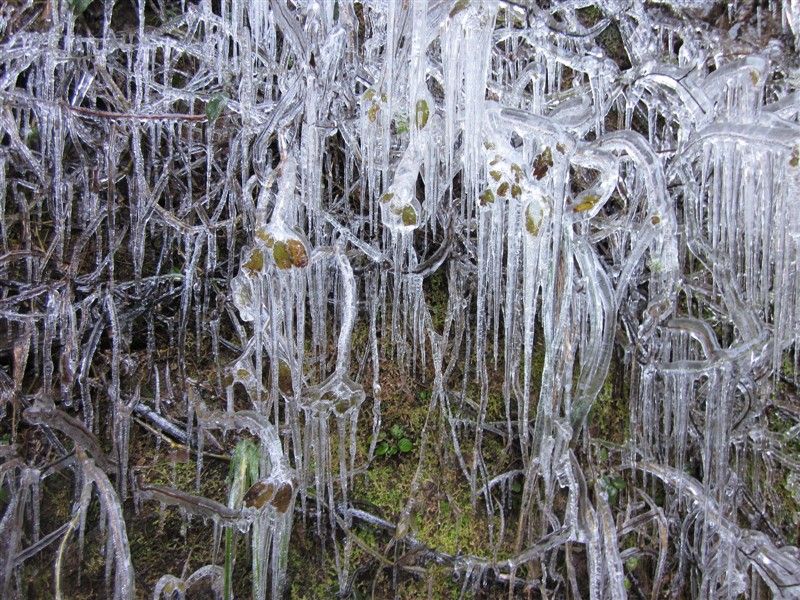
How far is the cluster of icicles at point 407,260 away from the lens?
52.8 inches

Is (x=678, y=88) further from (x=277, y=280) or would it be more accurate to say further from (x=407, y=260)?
(x=277, y=280)

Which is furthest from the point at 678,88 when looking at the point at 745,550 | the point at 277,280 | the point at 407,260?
the point at 745,550

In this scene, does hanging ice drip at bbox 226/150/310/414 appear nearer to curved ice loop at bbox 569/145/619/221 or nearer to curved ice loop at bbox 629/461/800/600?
curved ice loop at bbox 569/145/619/221

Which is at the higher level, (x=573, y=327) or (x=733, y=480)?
(x=573, y=327)

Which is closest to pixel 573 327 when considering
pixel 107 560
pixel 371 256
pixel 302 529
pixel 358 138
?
pixel 371 256

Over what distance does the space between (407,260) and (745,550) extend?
1.26m

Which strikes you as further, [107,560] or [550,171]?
[107,560]

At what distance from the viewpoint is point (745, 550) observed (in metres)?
1.65

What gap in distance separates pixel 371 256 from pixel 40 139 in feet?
3.30

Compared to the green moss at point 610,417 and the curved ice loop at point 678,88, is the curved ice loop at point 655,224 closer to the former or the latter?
the curved ice loop at point 678,88

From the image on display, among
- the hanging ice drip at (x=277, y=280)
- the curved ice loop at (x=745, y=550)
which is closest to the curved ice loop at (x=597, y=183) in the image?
the hanging ice drip at (x=277, y=280)

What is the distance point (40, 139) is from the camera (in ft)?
5.58

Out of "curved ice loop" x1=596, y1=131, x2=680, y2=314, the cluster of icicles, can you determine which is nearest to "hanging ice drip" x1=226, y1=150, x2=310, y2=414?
the cluster of icicles

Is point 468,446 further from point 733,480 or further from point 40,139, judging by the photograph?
point 40,139
